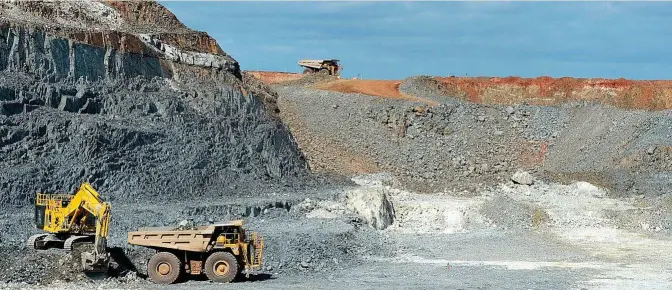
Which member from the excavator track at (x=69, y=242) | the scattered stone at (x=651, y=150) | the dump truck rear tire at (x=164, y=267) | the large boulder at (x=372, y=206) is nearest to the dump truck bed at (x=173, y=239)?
the dump truck rear tire at (x=164, y=267)

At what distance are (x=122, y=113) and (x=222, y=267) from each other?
44.2ft

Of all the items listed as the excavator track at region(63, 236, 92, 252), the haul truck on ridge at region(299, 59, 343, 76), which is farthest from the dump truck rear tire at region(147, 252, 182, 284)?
the haul truck on ridge at region(299, 59, 343, 76)

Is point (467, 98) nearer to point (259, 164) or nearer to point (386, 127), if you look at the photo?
point (386, 127)

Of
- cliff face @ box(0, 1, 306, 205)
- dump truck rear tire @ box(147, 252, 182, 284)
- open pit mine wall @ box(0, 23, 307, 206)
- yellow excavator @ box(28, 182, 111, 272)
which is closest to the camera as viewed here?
yellow excavator @ box(28, 182, 111, 272)

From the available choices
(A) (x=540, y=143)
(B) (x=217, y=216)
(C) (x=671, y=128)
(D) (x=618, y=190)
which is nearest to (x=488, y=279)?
(B) (x=217, y=216)

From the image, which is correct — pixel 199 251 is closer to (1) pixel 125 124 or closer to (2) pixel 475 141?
(1) pixel 125 124

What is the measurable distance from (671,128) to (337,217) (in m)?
19.7

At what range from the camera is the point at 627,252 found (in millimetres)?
23859

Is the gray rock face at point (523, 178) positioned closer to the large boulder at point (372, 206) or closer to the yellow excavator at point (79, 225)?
the large boulder at point (372, 206)

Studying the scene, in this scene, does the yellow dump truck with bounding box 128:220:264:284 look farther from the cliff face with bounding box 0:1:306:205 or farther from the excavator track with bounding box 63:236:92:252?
the cliff face with bounding box 0:1:306:205

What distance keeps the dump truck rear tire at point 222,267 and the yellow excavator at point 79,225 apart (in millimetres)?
1963

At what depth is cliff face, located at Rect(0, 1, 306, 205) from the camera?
26.3 metres

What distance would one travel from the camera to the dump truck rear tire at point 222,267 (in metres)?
17.6

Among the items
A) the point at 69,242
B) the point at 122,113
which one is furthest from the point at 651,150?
the point at 69,242
